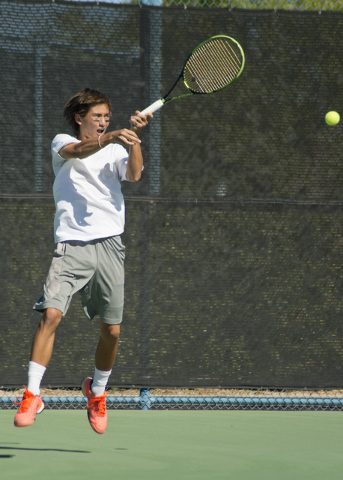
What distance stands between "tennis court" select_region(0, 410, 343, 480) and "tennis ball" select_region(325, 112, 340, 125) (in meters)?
1.73

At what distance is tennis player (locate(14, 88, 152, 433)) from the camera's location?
2539mm

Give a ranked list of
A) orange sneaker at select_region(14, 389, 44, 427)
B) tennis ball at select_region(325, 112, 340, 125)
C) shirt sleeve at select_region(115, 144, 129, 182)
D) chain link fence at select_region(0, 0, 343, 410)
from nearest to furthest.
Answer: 1. orange sneaker at select_region(14, 389, 44, 427)
2. shirt sleeve at select_region(115, 144, 129, 182)
3. chain link fence at select_region(0, 0, 343, 410)
4. tennis ball at select_region(325, 112, 340, 125)

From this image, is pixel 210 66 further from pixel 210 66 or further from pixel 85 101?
pixel 85 101

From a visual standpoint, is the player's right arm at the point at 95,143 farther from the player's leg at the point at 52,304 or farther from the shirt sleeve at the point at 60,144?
the player's leg at the point at 52,304

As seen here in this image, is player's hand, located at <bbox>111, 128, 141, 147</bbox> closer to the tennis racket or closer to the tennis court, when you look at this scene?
the tennis racket

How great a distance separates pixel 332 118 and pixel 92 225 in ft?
5.95

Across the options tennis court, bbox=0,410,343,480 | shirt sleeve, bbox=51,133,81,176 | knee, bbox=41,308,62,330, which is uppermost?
shirt sleeve, bbox=51,133,81,176

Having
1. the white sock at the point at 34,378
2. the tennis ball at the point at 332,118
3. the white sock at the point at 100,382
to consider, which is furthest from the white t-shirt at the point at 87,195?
the tennis ball at the point at 332,118

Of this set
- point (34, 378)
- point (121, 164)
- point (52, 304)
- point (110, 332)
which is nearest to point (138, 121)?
point (121, 164)

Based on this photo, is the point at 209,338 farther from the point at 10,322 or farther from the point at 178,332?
the point at 10,322

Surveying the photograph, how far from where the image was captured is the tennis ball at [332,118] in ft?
12.4

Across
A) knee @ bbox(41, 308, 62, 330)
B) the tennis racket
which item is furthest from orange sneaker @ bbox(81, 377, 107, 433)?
the tennis racket

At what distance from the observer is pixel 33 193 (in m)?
3.64

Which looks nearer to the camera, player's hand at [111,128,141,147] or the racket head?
player's hand at [111,128,141,147]
